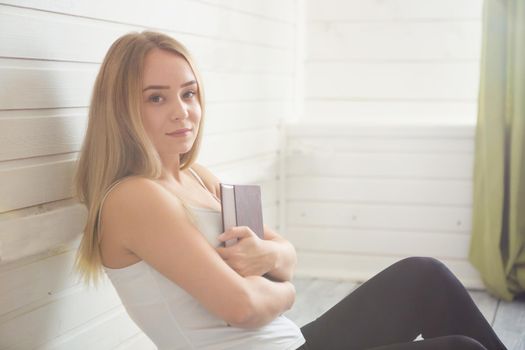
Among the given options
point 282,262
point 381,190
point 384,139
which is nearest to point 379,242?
point 381,190

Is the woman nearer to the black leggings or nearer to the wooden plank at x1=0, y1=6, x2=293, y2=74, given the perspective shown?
the black leggings

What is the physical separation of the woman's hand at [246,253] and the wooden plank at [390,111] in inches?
71.6

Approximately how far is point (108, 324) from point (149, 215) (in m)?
0.58

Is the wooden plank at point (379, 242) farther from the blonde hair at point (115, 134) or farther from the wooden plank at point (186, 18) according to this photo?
the blonde hair at point (115, 134)

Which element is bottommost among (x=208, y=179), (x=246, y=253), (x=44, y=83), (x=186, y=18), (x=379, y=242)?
(x=379, y=242)

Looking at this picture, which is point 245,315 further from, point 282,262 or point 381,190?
point 381,190

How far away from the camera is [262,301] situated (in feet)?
4.52

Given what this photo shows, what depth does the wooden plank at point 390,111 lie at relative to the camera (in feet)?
10.4

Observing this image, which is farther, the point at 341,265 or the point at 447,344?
the point at 341,265

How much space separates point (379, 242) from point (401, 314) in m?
1.60

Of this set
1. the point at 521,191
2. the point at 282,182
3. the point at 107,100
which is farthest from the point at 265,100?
the point at 107,100

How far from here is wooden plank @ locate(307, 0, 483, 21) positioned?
3.11m

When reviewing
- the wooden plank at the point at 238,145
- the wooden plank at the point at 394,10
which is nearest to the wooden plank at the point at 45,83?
the wooden plank at the point at 238,145

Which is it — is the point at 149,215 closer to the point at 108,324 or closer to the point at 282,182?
the point at 108,324
